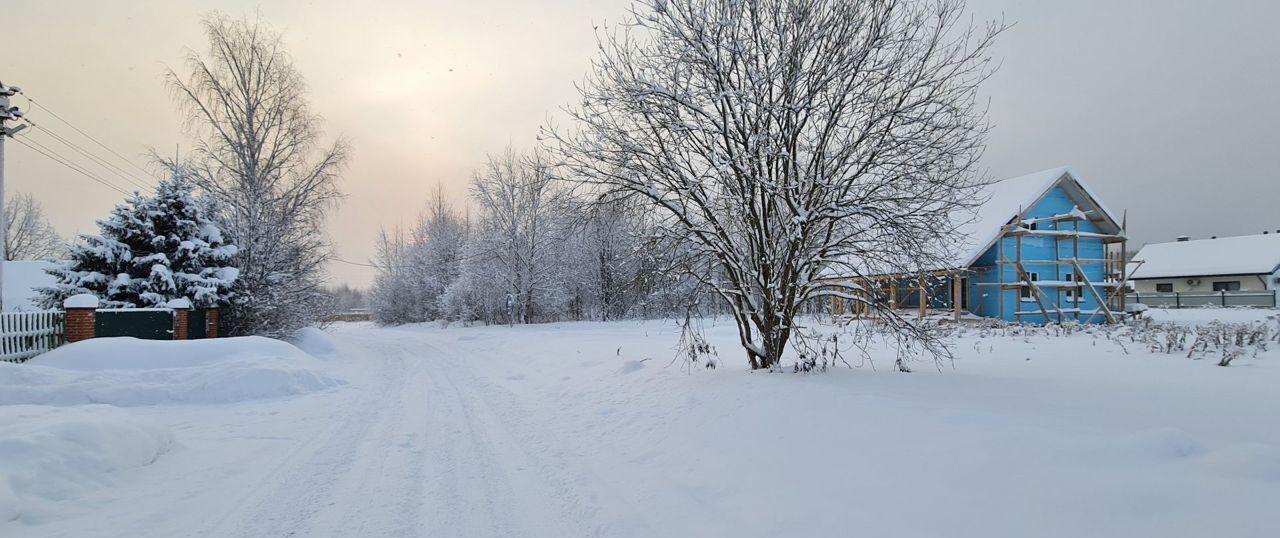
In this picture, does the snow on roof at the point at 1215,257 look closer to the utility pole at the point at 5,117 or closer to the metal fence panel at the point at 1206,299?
the metal fence panel at the point at 1206,299

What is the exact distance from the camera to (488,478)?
5.48 metres

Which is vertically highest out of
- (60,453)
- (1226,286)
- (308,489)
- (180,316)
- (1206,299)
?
(1226,286)

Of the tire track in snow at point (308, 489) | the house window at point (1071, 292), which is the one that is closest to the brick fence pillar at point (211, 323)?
the tire track in snow at point (308, 489)

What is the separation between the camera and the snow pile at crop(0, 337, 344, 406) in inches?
356

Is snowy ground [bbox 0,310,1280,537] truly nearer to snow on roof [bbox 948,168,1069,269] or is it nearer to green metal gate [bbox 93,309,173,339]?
green metal gate [bbox 93,309,173,339]

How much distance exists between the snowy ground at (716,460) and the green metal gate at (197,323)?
6662mm

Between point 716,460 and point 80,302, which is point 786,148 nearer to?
point 716,460

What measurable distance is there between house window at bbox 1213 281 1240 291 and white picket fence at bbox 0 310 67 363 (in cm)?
6422

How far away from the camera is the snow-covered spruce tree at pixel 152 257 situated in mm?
14875

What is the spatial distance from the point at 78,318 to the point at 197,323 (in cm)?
305

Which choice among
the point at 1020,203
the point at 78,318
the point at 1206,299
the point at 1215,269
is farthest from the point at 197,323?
the point at 1215,269

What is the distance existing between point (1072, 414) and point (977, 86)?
186 inches

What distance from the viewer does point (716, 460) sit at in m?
5.50

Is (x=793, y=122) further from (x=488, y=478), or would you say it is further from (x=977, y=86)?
(x=488, y=478)
